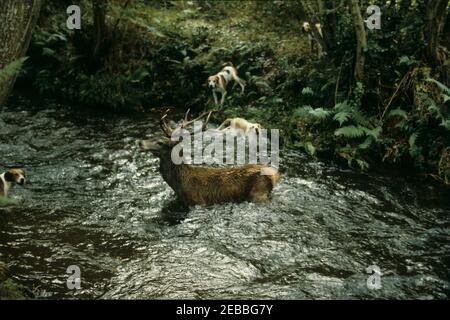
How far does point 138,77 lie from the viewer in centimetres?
1424

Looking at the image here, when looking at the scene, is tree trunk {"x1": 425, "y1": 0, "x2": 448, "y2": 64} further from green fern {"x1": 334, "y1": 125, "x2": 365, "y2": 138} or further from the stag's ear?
the stag's ear

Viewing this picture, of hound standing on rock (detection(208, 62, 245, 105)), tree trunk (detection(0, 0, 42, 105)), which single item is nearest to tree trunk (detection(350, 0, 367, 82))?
hound standing on rock (detection(208, 62, 245, 105))

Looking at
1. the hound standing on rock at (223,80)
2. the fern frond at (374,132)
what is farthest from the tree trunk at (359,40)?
the hound standing on rock at (223,80)

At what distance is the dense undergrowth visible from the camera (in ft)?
35.0

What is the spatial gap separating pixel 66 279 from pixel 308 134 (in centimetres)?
655

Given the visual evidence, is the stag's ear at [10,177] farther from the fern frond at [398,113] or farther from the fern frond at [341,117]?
the fern frond at [398,113]

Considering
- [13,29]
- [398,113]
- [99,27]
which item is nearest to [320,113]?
[398,113]

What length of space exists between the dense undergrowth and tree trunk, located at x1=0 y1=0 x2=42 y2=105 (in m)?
5.88

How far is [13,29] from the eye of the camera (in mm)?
7227

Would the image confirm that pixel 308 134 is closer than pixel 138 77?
Yes

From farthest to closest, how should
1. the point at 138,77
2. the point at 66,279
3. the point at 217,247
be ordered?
the point at 138,77, the point at 217,247, the point at 66,279

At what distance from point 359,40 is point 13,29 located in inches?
284

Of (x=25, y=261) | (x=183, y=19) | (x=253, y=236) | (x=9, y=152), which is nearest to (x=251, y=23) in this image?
(x=183, y=19)

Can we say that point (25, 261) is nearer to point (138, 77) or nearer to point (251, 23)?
point (138, 77)
